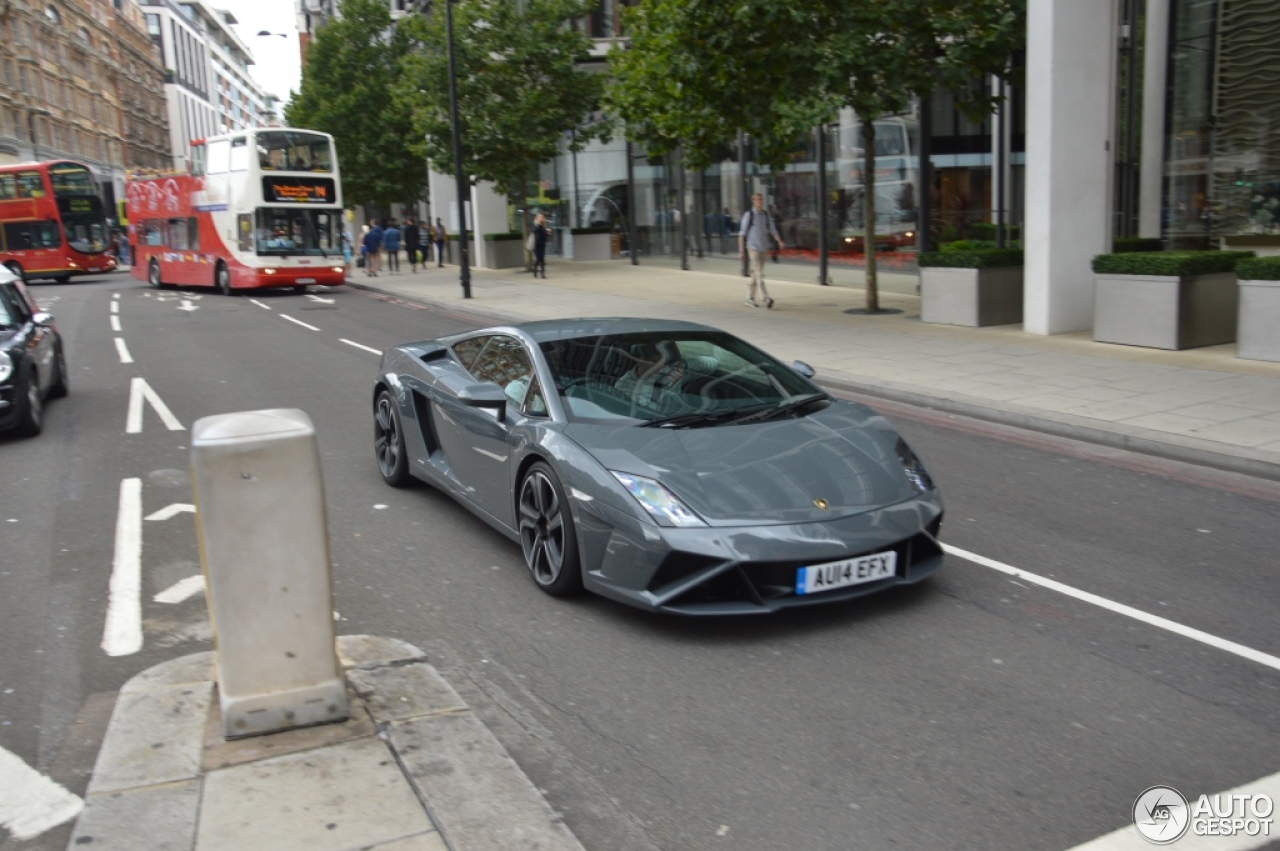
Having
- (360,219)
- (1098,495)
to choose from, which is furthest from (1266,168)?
(360,219)

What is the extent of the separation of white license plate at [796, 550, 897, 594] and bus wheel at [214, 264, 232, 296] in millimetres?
28972

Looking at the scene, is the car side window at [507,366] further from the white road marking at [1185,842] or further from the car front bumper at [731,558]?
the white road marking at [1185,842]

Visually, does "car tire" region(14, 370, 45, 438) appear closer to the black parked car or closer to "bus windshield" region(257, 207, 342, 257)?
the black parked car

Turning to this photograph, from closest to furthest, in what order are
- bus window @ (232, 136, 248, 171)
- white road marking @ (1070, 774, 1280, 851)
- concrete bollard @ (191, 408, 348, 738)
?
white road marking @ (1070, 774, 1280, 851) < concrete bollard @ (191, 408, 348, 738) < bus window @ (232, 136, 248, 171)

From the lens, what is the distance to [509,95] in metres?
32.1

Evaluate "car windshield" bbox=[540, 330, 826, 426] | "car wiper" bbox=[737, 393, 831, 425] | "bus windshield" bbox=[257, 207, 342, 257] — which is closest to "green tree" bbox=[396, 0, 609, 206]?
"bus windshield" bbox=[257, 207, 342, 257]

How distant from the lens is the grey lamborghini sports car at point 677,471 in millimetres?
5016

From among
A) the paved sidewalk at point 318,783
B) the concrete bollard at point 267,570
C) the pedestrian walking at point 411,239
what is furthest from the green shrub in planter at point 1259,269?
the pedestrian walking at point 411,239

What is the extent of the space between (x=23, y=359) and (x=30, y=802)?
7.82m

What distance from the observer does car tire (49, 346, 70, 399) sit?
12.7 metres

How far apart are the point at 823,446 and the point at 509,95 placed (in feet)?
93.4

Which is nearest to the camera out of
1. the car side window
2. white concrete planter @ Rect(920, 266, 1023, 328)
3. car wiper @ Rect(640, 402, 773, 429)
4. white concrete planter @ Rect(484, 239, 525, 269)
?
car wiper @ Rect(640, 402, 773, 429)

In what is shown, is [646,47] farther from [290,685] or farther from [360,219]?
[360,219]

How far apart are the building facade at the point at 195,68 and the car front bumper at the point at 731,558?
97.2m
